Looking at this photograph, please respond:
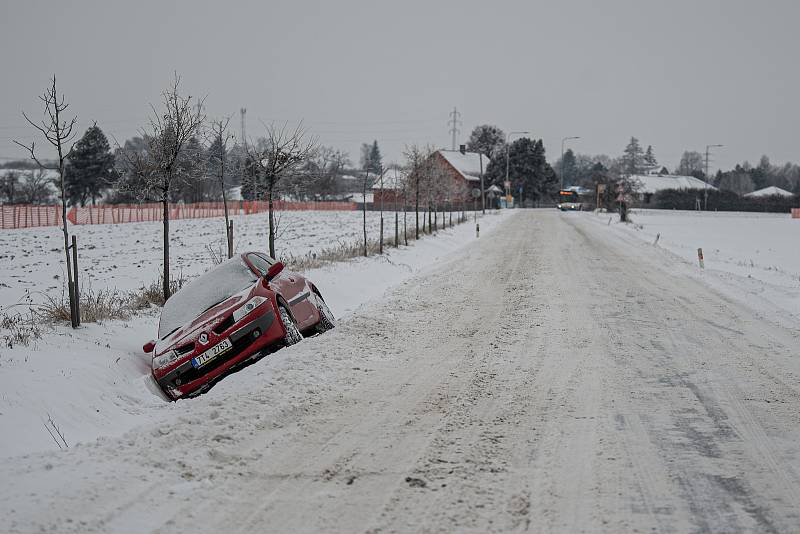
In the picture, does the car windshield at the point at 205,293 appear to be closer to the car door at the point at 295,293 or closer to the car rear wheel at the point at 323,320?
the car door at the point at 295,293

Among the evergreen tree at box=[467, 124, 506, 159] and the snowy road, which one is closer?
the snowy road

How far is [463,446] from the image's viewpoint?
5.12 metres

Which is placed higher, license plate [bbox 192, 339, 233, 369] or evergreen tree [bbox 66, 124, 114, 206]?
evergreen tree [bbox 66, 124, 114, 206]

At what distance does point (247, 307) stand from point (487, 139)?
118 meters

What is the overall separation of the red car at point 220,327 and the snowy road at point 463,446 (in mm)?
324

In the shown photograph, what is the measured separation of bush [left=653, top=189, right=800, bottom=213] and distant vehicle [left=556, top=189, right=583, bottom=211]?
14960 mm

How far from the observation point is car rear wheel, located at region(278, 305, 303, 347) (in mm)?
8008

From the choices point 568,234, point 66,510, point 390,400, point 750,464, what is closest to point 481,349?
point 390,400

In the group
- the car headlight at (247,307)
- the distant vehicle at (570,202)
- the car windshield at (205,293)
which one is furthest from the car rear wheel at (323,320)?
the distant vehicle at (570,202)

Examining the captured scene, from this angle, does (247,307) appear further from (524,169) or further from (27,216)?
(524,169)

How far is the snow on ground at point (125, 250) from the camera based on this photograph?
19.2 meters

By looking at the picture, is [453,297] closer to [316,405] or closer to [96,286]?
[316,405]

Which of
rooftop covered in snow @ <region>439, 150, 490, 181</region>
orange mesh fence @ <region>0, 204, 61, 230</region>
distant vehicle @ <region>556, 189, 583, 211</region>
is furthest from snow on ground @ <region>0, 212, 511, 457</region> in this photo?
rooftop covered in snow @ <region>439, 150, 490, 181</region>

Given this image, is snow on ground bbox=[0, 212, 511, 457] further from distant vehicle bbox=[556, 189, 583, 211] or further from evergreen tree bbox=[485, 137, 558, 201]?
evergreen tree bbox=[485, 137, 558, 201]
